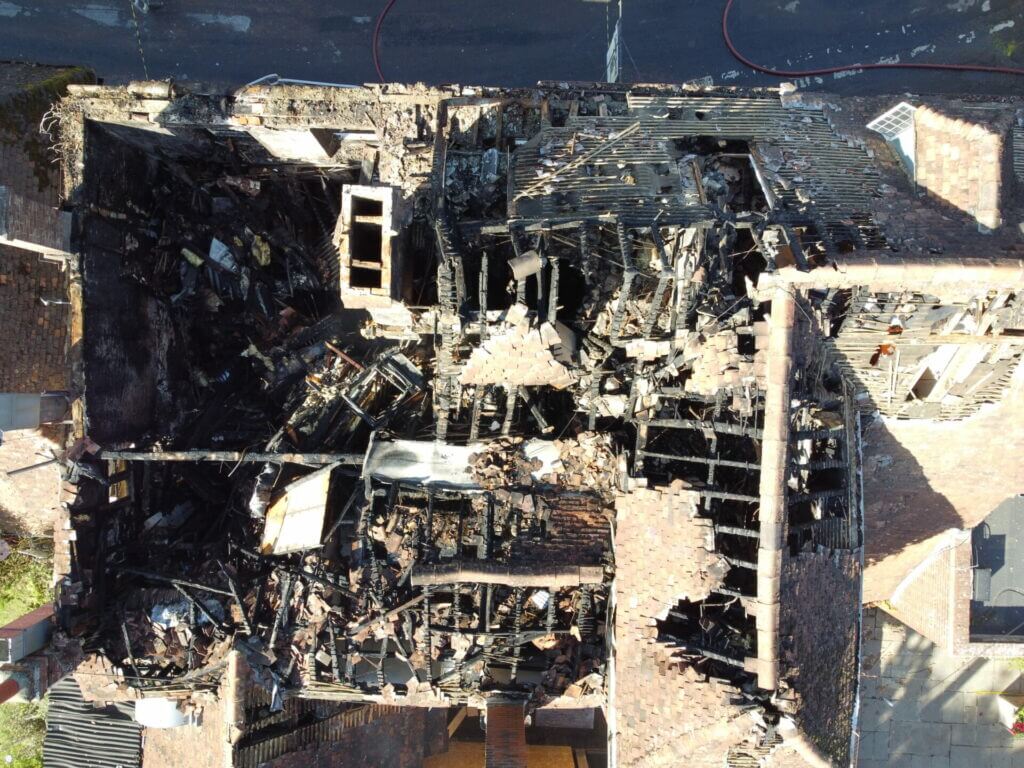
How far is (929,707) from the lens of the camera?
12.2m

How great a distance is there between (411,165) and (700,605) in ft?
23.1

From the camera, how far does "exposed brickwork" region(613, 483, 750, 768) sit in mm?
7082

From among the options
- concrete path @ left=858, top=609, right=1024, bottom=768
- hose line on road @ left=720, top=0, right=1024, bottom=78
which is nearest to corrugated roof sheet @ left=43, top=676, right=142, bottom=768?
concrete path @ left=858, top=609, right=1024, bottom=768

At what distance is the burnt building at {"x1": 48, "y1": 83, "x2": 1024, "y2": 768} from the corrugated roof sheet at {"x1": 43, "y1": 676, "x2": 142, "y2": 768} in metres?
2.28

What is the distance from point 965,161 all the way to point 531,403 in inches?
240

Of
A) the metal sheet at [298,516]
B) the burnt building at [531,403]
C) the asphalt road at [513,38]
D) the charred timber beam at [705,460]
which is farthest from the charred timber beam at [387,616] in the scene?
the asphalt road at [513,38]

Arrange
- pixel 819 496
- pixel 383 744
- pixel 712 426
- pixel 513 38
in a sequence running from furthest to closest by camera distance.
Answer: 1. pixel 513 38
2. pixel 383 744
3. pixel 819 496
4. pixel 712 426

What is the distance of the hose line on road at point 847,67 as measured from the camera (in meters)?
11.2

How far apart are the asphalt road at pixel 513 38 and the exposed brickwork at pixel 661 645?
835 centimetres

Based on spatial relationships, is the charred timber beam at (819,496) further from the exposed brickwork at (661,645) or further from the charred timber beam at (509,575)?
the charred timber beam at (509,575)

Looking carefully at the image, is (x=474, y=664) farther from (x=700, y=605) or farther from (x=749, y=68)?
(x=749, y=68)

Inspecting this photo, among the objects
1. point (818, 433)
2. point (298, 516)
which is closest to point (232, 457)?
point (298, 516)

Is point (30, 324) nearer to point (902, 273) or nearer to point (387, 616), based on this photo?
point (387, 616)

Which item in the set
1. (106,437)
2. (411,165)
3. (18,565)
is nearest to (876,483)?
(411,165)
